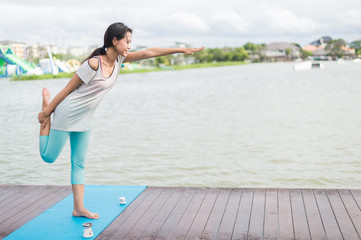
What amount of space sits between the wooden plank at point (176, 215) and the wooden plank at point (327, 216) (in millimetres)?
914

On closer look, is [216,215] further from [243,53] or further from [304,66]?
[243,53]

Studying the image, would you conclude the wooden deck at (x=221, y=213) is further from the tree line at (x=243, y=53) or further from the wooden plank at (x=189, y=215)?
the tree line at (x=243, y=53)

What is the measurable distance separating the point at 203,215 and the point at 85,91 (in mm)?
1121

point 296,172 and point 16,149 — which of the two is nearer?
point 296,172

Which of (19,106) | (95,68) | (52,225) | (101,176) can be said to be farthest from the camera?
(19,106)

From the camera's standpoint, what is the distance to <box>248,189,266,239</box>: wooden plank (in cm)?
278

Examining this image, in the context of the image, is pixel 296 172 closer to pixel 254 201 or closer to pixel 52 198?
pixel 254 201

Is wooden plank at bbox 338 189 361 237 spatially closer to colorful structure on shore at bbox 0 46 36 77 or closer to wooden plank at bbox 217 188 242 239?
wooden plank at bbox 217 188 242 239

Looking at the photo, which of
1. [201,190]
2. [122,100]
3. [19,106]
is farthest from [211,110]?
[201,190]

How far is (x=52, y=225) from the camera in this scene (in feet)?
9.86

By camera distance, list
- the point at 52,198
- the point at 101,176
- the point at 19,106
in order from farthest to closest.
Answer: the point at 19,106 < the point at 101,176 < the point at 52,198

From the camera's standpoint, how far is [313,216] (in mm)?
3053

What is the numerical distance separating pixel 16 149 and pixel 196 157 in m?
3.61

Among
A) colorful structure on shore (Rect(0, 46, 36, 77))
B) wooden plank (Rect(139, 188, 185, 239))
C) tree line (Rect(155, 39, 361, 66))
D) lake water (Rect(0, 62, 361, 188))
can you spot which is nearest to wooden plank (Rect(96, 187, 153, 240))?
wooden plank (Rect(139, 188, 185, 239))
